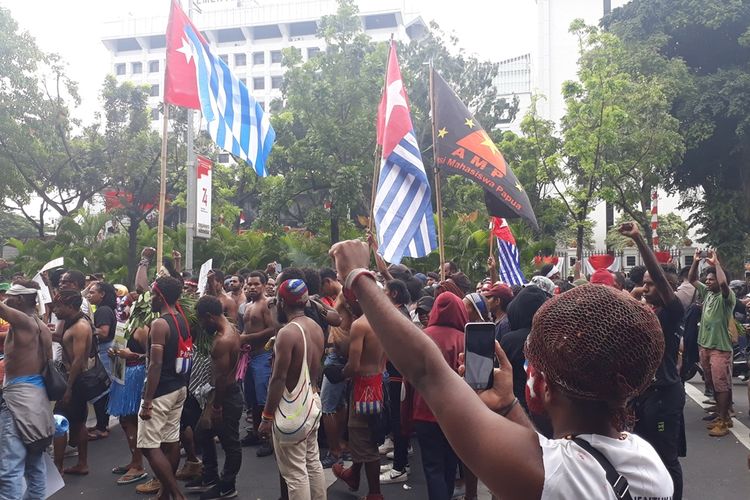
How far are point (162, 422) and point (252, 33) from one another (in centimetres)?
8418

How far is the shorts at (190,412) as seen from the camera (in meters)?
6.31

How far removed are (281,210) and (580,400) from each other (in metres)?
20.8

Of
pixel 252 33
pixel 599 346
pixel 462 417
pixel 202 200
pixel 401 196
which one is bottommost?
pixel 462 417

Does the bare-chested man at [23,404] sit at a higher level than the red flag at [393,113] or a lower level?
lower

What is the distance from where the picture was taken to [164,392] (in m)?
5.47

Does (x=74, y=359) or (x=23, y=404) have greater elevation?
(x=74, y=359)

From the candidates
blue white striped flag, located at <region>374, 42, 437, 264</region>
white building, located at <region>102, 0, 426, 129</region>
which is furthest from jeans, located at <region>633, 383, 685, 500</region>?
white building, located at <region>102, 0, 426, 129</region>

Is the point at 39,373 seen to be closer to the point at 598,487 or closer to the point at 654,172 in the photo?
the point at 598,487

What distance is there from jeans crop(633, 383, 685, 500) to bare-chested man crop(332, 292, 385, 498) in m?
2.10

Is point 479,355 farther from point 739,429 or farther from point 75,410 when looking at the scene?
point 739,429

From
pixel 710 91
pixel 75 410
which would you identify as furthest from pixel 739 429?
pixel 710 91

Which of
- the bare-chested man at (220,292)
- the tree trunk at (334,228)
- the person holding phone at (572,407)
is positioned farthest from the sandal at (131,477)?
the tree trunk at (334,228)

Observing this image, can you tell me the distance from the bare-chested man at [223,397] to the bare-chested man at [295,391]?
3.22 feet

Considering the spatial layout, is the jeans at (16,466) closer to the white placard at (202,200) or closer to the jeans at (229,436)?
the jeans at (229,436)
